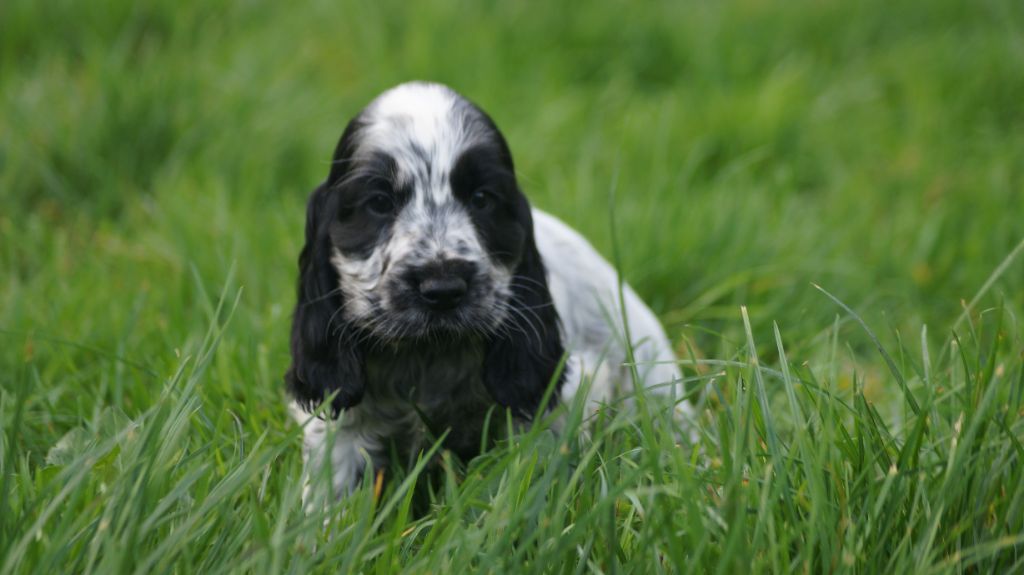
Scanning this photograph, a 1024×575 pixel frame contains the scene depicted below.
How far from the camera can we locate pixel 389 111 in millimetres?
2723

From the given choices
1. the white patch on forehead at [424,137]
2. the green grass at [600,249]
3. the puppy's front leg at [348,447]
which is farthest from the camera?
the puppy's front leg at [348,447]

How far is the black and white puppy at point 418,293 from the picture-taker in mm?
2590

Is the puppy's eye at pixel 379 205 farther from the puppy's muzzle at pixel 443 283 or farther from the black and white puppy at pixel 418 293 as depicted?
the puppy's muzzle at pixel 443 283

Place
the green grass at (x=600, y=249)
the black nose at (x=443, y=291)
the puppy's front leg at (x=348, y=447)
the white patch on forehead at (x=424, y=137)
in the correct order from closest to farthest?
the green grass at (x=600, y=249) < the black nose at (x=443, y=291) < the white patch on forehead at (x=424, y=137) < the puppy's front leg at (x=348, y=447)

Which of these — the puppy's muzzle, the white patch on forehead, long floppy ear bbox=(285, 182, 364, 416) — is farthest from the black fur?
the puppy's muzzle

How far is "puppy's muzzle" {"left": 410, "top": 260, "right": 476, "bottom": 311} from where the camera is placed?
2.51 metres

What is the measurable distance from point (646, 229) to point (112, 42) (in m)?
3.05

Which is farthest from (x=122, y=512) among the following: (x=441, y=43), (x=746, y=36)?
(x=746, y=36)

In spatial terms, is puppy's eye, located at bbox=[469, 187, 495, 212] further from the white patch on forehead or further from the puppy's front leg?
the puppy's front leg

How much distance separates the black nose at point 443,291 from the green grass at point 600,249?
375 mm

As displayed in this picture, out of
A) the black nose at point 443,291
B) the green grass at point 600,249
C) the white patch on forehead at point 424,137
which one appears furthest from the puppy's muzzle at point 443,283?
the green grass at point 600,249

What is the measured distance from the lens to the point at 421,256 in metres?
2.55

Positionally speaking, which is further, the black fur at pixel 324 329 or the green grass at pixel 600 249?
the black fur at pixel 324 329

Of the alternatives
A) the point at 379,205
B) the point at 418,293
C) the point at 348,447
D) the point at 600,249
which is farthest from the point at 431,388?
the point at 600,249
